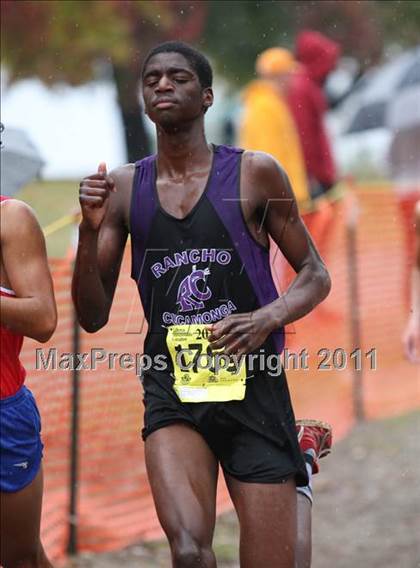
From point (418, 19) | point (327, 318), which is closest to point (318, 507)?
point (327, 318)

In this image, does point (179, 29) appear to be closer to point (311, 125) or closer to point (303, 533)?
point (311, 125)

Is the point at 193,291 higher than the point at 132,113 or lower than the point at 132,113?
higher

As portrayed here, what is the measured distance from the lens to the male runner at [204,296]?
15.6 ft

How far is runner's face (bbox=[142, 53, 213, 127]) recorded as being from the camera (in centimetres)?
484

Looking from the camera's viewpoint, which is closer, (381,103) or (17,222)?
(17,222)

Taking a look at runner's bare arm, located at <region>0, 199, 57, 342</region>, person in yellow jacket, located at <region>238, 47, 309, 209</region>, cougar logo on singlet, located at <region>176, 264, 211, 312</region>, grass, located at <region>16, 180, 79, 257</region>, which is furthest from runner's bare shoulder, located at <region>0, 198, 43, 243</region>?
grass, located at <region>16, 180, 79, 257</region>

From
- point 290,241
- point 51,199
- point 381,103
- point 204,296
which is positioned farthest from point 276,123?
point 381,103

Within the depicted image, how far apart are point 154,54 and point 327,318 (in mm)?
4962

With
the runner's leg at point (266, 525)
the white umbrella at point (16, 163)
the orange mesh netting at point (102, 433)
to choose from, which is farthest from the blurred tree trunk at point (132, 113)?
the runner's leg at point (266, 525)

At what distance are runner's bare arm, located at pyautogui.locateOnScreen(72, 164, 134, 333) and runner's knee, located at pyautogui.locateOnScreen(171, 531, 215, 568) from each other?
86 cm

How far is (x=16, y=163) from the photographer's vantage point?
243 inches

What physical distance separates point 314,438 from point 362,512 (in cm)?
318

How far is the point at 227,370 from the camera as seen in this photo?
4.83m

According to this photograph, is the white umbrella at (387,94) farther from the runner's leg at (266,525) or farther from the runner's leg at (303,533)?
the runner's leg at (266,525)
